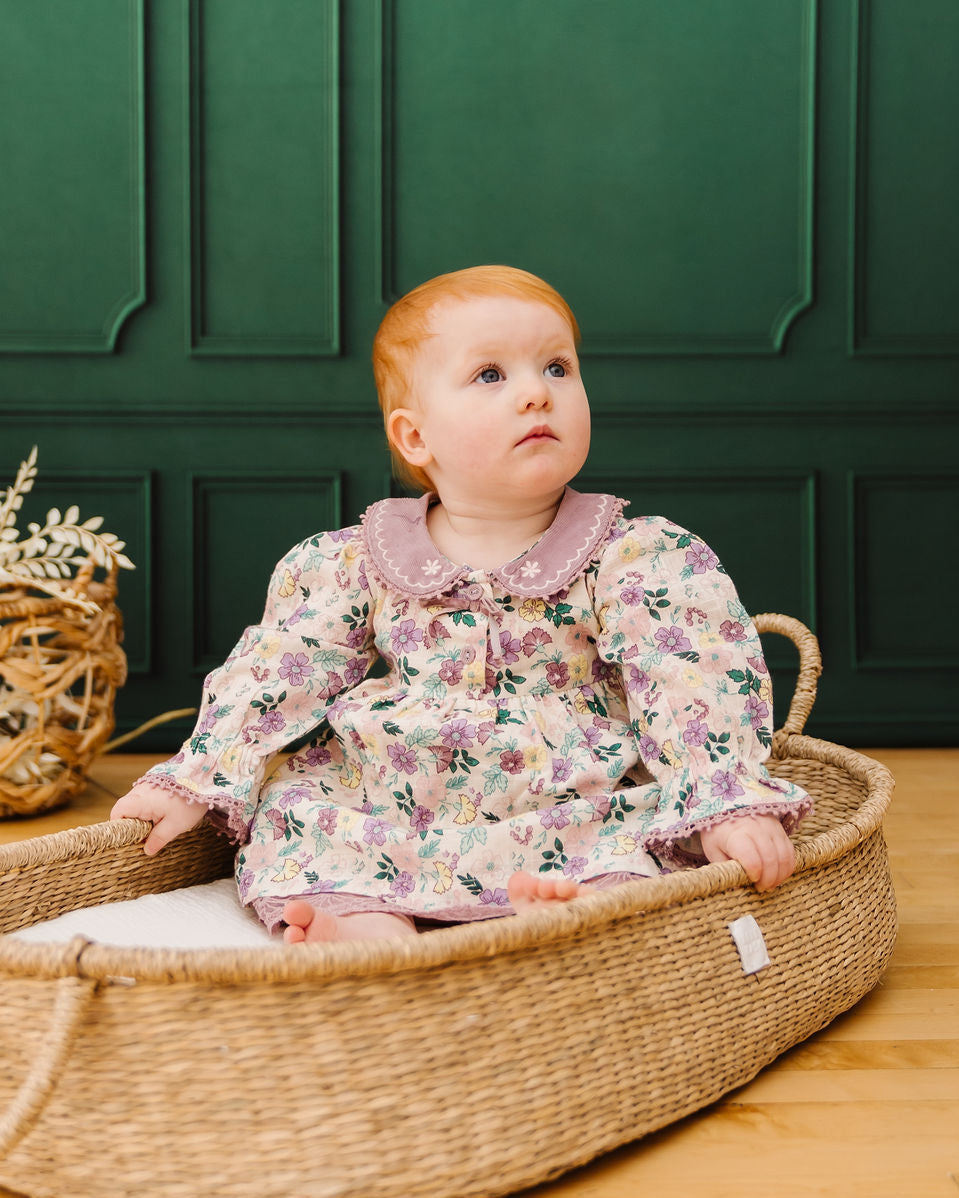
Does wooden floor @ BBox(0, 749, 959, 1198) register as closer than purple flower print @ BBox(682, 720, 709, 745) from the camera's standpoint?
Yes

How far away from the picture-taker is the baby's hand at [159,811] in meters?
1.19

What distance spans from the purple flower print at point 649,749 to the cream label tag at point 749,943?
0.68 feet

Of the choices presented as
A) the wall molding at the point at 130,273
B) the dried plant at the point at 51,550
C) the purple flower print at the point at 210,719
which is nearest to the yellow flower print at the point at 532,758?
the purple flower print at the point at 210,719

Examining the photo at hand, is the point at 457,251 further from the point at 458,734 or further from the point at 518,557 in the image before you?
the point at 458,734

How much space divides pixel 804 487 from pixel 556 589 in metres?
1.52

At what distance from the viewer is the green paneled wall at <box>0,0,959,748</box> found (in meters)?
2.48

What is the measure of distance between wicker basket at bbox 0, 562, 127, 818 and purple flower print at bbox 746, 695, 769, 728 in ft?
3.93

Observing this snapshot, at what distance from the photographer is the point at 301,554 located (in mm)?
1334

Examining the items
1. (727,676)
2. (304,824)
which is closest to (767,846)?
(727,676)

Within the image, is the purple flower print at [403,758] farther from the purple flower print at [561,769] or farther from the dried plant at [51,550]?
the dried plant at [51,550]

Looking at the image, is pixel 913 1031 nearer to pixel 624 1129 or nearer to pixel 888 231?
pixel 624 1129

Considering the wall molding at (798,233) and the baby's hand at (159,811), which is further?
the wall molding at (798,233)

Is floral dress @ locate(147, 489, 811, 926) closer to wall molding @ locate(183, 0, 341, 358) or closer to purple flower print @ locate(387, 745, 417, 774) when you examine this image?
purple flower print @ locate(387, 745, 417, 774)

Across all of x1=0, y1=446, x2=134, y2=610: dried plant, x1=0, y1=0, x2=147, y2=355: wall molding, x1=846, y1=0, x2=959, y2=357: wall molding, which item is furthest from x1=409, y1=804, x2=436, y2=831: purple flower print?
x1=846, y1=0, x2=959, y2=357: wall molding
